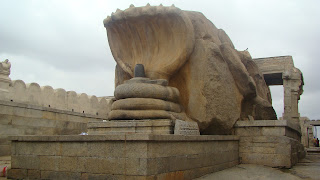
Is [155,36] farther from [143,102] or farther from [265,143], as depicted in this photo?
[265,143]

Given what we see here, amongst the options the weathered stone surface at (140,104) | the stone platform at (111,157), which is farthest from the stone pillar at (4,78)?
the weathered stone surface at (140,104)

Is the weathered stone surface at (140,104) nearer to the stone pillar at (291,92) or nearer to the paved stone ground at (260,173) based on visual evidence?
the paved stone ground at (260,173)

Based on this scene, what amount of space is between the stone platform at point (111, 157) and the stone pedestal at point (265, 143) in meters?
2.15

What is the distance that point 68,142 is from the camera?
5.87 meters

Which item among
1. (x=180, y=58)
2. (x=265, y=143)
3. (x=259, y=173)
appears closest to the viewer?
(x=259, y=173)

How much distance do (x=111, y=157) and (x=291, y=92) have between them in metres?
16.5

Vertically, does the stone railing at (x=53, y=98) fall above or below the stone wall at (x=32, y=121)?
above

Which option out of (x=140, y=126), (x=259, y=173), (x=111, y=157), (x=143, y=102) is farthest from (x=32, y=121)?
(x=259, y=173)

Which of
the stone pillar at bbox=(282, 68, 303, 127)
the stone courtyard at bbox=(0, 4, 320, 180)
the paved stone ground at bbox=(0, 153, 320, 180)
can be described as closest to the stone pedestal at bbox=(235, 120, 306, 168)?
the stone courtyard at bbox=(0, 4, 320, 180)

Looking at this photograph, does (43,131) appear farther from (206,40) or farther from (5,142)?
(206,40)

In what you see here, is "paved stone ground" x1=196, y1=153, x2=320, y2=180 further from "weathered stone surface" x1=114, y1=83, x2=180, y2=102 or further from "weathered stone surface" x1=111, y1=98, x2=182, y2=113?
"weathered stone surface" x1=114, y1=83, x2=180, y2=102

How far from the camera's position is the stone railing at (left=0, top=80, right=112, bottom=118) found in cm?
1049

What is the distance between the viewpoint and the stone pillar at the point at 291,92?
19.5 meters

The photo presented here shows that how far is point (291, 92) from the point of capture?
19844 millimetres
